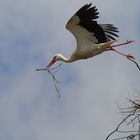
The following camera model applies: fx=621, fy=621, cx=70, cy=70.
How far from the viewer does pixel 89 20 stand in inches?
333

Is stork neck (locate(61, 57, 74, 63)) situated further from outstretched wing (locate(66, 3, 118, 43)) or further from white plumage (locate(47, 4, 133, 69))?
outstretched wing (locate(66, 3, 118, 43))

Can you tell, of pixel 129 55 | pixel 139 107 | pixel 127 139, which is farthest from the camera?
pixel 129 55

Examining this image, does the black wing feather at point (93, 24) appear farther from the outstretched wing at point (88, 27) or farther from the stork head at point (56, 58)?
the stork head at point (56, 58)

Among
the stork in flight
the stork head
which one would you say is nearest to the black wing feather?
the stork in flight

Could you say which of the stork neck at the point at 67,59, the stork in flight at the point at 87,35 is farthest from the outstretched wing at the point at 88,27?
the stork neck at the point at 67,59

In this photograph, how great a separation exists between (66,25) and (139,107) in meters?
3.77

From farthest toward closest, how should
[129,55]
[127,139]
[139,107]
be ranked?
[129,55] < [139,107] < [127,139]

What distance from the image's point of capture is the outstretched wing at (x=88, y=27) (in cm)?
827

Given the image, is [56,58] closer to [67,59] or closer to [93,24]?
[67,59]

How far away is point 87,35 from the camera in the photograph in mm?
8867

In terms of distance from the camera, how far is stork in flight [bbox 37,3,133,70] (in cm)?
831

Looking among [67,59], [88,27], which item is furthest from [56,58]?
[88,27]

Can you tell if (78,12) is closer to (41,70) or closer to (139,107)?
(41,70)

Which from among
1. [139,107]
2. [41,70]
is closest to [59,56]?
[41,70]
